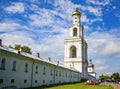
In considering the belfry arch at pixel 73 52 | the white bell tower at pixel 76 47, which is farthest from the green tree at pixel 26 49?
the belfry arch at pixel 73 52

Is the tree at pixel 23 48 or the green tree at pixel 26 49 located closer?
the tree at pixel 23 48

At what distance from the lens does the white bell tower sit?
76.3 metres

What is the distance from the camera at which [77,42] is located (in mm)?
77375

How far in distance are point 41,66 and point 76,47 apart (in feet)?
123

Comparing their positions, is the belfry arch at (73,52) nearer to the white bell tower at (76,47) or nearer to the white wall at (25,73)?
the white bell tower at (76,47)

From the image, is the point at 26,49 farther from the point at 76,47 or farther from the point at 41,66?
the point at 41,66

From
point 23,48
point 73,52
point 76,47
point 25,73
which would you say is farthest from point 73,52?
point 25,73

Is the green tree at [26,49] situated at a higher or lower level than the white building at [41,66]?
higher

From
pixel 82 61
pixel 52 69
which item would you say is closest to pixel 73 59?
pixel 82 61

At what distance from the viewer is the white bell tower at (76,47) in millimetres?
76312

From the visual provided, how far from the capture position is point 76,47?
7738 cm

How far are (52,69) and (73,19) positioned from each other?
3833cm

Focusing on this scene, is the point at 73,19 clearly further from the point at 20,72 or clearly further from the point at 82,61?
the point at 20,72

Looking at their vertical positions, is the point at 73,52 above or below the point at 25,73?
above
